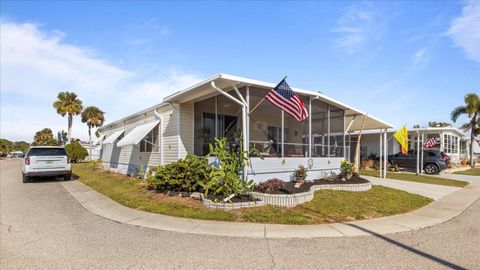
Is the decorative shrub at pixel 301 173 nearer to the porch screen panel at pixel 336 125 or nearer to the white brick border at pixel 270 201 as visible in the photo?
the white brick border at pixel 270 201

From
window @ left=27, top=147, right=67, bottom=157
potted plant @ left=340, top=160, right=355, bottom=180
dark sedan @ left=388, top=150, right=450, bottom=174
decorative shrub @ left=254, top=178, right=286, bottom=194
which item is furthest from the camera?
dark sedan @ left=388, top=150, right=450, bottom=174

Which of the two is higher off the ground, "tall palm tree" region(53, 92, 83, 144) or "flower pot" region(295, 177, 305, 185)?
"tall palm tree" region(53, 92, 83, 144)

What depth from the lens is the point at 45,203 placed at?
8.08 metres

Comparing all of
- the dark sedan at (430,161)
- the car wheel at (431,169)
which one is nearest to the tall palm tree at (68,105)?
the dark sedan at (430,161)

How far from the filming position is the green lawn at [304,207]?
638 centimetres

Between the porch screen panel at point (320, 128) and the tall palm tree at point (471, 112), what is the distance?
22.9 m

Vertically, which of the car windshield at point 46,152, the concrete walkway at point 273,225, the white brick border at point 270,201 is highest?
the car windshield at point 46,152

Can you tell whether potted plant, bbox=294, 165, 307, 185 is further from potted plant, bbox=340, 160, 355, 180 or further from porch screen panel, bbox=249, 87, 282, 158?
potted plant, bbox=340, 160, 355, 180

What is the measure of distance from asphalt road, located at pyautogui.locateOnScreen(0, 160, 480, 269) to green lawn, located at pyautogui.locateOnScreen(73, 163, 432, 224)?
128cm

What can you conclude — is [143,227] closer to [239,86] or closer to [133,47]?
[239,86]

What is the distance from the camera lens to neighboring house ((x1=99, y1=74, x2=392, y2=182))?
9.20 metres

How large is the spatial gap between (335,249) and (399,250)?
3.38 feet

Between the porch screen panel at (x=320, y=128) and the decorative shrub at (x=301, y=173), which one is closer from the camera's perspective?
the decorative shrub at (x=301, y=173)

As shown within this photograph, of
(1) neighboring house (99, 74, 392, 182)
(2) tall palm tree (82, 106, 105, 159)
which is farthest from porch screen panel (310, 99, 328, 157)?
(2) tall palm tree (82, 106, 105, 159)
